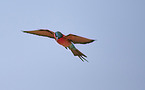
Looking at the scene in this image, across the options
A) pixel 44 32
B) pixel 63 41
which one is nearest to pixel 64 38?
pixel 63 41

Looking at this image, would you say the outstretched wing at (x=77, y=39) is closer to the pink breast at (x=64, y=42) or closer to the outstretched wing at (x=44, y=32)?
the pink breast at (x=64, y=42)

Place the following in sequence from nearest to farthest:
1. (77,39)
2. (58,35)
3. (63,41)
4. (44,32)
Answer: (77,39) < (58,35) < (63,41) < (44,32)

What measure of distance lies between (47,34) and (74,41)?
153 cm

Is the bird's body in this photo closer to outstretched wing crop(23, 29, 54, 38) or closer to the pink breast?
the pink breast

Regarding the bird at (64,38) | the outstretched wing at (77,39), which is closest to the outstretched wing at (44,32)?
the bird at (64,38)

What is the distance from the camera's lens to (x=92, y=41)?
8.83 metres

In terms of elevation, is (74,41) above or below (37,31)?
below

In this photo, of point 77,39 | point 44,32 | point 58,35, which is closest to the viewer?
point 77,39

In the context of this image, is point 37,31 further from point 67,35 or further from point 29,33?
point 67,35

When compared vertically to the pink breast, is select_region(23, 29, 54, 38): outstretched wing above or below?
above

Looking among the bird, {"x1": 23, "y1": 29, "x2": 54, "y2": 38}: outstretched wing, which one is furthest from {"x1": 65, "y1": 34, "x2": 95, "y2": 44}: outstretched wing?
{"x1": 23, "y1": 29, "x2": 54, "y2": 38}: outstretched wing

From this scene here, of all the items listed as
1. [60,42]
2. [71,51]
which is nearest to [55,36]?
[60,42]

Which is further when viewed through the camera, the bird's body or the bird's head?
the bird's body

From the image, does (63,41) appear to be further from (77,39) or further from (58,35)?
(77,39)
